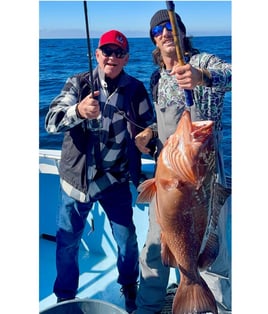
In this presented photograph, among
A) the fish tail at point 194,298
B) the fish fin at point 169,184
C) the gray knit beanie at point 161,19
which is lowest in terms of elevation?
the fish tail at point 194,298

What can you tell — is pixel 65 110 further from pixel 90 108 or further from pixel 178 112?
pixel 178 112

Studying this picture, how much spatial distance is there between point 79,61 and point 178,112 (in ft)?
3.43

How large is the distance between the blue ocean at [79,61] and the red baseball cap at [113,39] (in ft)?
0.34

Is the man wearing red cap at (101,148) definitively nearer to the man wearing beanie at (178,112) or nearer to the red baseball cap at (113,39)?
the red baseball cap at (113,39)

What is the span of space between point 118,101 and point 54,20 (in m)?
0.56

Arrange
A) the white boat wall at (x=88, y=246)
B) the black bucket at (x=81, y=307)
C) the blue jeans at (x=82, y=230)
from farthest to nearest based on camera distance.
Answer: the white boat wall at (x=88, y=246)
the blue jeans at (x=82, y=230)
the black bucket at (x=81, y=307)

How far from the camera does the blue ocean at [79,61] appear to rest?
2.83 metres

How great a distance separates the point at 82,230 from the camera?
10.1 ft

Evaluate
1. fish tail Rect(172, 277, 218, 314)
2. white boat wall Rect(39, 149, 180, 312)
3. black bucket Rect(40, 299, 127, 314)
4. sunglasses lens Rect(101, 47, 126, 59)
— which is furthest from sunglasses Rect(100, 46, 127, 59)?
black bucket Rect(40, 299, 127, 314)

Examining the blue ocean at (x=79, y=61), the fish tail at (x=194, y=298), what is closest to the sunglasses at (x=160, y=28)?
the blue ocean at (x=79, y=61)

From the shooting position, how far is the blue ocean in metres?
2.83
